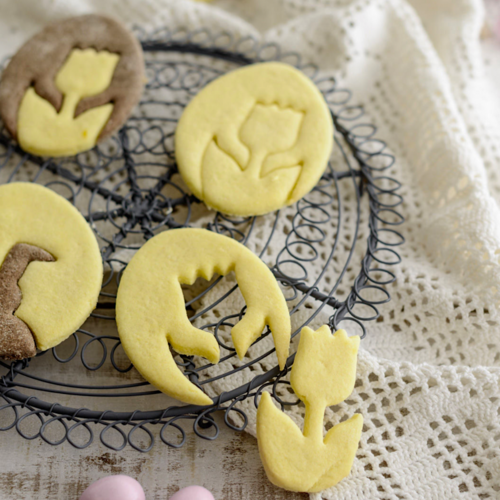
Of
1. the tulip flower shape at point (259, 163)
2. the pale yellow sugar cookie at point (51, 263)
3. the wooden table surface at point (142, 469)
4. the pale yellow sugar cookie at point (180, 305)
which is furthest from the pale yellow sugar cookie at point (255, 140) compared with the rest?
the wooden table surface at point (142, 469)

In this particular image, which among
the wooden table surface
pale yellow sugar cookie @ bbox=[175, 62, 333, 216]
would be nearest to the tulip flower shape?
pale yellow sugar cookie @ bbox=[175, 62, 333, 216]

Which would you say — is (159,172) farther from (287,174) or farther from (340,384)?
(340,384)

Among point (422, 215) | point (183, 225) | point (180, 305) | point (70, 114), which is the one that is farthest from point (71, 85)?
point (422, 215)

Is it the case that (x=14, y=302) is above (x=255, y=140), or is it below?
below

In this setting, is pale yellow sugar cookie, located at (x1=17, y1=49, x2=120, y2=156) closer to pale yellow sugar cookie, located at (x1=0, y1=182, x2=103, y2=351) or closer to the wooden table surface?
pale yellow sugar cookie, located at (x1=0, y1=182, x2=103, y2=351)

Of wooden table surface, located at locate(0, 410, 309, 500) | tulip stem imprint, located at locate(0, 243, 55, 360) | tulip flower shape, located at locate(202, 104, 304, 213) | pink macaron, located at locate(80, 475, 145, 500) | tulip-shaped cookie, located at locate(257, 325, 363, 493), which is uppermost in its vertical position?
tulip flower shape, located at locate(202, 104, 304, 213)

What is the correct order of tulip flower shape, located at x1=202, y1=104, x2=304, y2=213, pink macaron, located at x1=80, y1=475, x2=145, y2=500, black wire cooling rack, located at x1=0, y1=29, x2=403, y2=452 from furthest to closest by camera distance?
tulip flower shape, located at x1=202, y1=104, x2=304, y2=213
black wire cooling rack, located at x1=0, y1=29, x2=403, y2=452
pink macaron, located at x1=80, y1=475, x2=145, y2=500

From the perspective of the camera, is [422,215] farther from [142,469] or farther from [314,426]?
[142,469]
